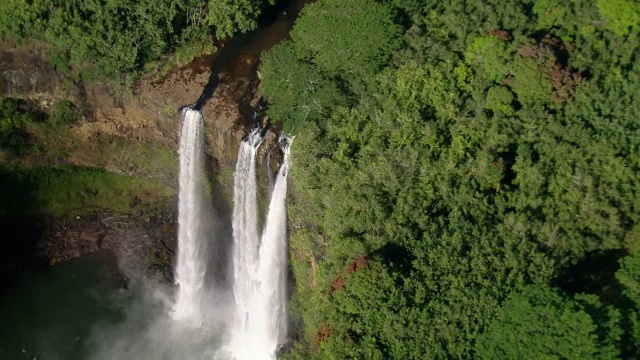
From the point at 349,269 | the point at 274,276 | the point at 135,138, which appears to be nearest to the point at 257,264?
the point at 274,276

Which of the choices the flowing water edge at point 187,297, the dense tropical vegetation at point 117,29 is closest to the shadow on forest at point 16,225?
the flowing water edge at point 187,297

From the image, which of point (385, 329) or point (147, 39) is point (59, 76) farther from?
point (385, 329)

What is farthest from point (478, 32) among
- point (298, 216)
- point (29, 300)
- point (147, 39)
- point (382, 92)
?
point (29, 300)

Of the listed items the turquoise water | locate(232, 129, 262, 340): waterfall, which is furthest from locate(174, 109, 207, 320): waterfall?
the turquoise water

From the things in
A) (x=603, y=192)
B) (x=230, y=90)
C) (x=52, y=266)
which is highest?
(x=230, y=90)

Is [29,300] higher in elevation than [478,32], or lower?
lower

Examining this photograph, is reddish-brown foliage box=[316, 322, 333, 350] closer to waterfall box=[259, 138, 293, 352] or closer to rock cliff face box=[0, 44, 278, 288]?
waterfall box=[259, 138, 293, 352]

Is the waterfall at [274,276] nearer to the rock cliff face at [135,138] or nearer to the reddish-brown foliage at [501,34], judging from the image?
the rock cliff face at [135,138]
